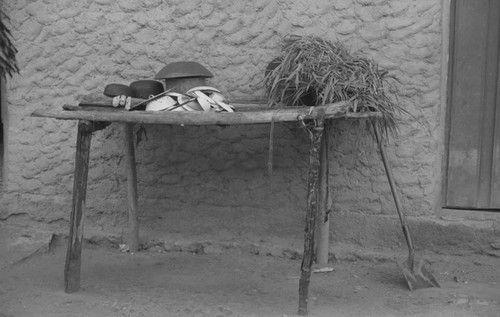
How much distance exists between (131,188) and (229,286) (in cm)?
102

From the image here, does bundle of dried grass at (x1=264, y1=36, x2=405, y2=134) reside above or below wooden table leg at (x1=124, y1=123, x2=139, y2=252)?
above

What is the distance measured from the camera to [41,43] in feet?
17.6

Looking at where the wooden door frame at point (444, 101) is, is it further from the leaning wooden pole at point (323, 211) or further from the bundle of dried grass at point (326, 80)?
the leaning wooden pole at point (323, 211)

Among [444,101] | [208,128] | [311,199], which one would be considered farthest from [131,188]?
[444,101]

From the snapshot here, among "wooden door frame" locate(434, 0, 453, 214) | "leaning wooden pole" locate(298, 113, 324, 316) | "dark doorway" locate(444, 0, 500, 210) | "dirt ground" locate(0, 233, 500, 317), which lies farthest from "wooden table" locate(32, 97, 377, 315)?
"dark doorway" locate(444, 0, 500, 210)

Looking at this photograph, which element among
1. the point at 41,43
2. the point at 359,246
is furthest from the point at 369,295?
the point at 41,43

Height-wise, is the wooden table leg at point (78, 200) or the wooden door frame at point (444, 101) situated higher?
the wooden door frame at point (444, 101)

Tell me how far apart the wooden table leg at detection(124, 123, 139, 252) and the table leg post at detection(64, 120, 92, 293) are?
74 cm

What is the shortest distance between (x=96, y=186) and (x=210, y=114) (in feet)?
5.70

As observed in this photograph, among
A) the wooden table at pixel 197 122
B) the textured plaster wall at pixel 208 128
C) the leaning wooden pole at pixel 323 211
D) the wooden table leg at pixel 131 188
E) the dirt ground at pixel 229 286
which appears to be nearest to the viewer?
the wooden table at pixel 197 122

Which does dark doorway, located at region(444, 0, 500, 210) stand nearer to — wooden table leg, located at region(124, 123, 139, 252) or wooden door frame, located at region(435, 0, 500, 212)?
wooden door frame, located at region(435, 0, 500, 212)

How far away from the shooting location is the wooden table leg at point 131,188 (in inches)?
200

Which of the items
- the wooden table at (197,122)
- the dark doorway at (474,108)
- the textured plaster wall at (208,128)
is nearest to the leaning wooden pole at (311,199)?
the wooden table at (197,122)

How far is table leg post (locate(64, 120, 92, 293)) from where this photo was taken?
14.1 ft
